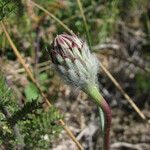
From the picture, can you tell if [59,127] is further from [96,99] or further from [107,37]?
[107,37]

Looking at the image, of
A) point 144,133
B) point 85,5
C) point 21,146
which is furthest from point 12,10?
point 85,5

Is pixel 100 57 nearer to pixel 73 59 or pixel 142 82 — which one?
pixel 142 82

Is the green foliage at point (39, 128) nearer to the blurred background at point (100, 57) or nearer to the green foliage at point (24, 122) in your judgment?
the green foliage at point (24, 122)

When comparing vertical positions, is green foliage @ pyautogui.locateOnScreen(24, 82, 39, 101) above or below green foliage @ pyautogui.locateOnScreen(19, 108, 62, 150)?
below

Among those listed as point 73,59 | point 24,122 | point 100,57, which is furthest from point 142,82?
→ point 73,59

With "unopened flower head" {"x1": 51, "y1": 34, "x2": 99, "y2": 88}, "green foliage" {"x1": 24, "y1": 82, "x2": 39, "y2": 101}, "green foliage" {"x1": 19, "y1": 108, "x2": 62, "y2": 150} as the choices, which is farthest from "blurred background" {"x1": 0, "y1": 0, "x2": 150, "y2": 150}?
"unopened flower head" {"x1": 51, "y1": 34, "x2": 99, "y2": 88}

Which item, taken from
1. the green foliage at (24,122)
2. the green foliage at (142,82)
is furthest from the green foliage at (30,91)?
the green foliage at (24,122)

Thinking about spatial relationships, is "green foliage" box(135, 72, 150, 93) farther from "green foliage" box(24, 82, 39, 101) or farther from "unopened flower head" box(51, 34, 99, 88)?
"unopened flower head" box(51, 34, 99, 88)
